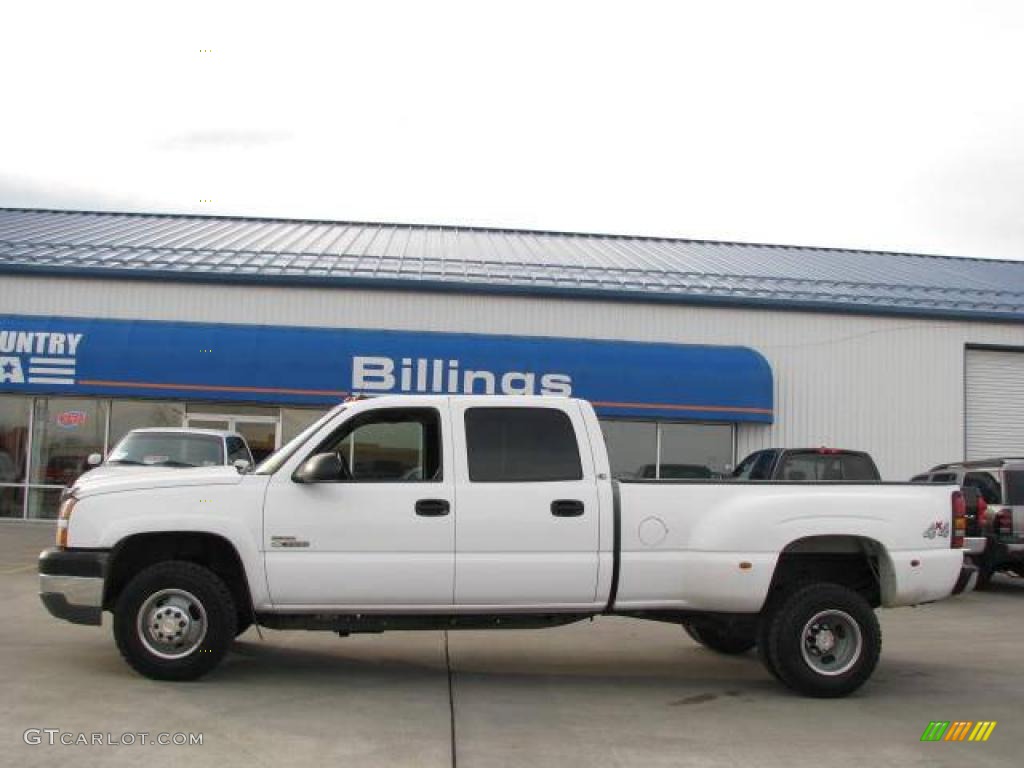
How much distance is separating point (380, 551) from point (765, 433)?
1577 cm

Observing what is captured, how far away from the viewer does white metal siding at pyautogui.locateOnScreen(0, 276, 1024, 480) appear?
844 inches

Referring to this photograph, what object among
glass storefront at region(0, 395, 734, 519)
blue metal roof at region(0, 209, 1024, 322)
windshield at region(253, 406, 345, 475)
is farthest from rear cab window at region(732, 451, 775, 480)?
windshield at region(253, 406, 345, 475)

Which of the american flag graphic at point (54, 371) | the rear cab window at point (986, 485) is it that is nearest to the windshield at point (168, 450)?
the american flag graphic at point (54, 371)

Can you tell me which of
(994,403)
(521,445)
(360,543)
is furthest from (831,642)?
(994,403)

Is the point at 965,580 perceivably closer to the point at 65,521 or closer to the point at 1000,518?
the point at 65,521

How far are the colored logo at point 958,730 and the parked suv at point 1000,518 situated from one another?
749cm

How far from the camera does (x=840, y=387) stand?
22.2m

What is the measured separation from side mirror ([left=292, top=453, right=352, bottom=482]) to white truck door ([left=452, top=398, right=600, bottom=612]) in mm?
816

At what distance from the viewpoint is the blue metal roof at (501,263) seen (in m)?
21.8

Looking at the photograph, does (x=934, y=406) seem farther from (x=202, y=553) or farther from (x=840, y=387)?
(x=202, y=553)

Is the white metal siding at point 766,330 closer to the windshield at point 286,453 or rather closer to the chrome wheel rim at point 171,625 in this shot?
the windshield at point 286,453

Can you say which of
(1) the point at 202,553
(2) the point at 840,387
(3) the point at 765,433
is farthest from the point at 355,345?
(1) the point at 202,553

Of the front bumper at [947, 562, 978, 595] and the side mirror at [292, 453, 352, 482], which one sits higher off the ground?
the side mirror at [292, 453, 352, 482]

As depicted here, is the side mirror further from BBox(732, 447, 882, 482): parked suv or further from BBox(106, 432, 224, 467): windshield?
BBox(732, 447, 882, 482): parked suv
